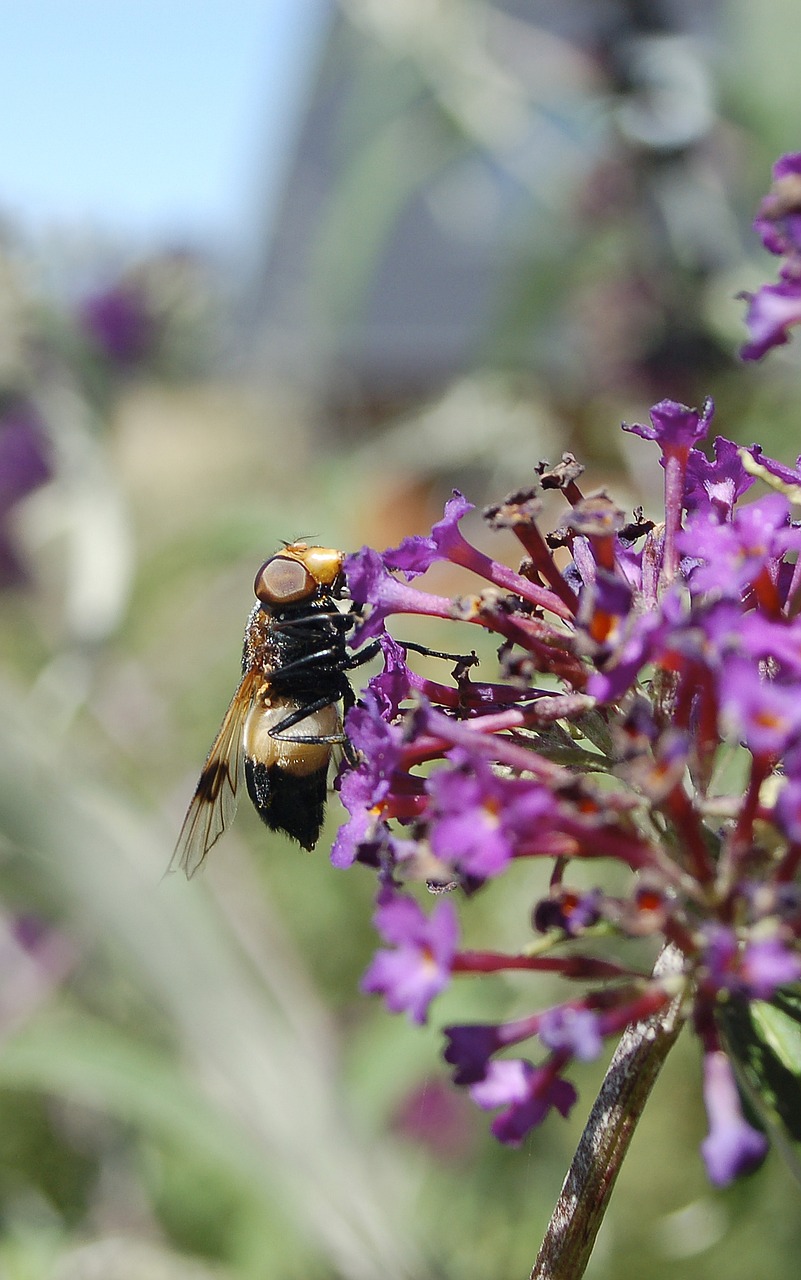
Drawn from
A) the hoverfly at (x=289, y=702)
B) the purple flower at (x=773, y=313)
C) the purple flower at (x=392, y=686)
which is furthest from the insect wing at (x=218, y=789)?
the purple flower at (x=773, y=313)

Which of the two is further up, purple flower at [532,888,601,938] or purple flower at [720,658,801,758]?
purple flower at [720,658,801,758]

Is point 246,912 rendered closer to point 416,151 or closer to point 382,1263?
point 382,1263

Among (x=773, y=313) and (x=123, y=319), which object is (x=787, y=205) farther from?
(x=123, y=319)

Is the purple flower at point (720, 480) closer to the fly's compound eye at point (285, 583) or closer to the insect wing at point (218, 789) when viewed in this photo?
the fly's compound eye at point (285, 583)

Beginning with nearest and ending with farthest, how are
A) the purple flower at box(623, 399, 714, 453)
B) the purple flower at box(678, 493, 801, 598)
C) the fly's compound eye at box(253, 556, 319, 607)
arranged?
the purple flower at box(678, 493, 801, 598) → the purple flower at box(623, 399, 714, 453) → the fly's compound eye at box(253, 556, 319, 607)

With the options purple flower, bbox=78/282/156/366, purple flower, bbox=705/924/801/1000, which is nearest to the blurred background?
purple flower, bbox=78/282/156/366

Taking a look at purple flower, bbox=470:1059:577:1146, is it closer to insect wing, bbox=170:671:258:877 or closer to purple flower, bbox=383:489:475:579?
purple flower, bbox=383:489:475:579

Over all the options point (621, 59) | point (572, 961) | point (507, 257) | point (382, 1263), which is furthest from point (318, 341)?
point (572, 961)
